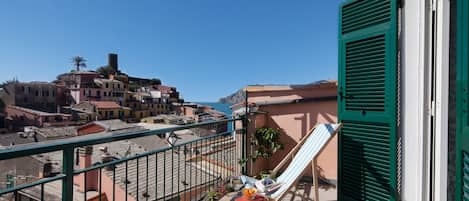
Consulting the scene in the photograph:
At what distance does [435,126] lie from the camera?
1709mm

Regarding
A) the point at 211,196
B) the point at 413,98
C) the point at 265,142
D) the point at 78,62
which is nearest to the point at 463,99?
the point at 413,98

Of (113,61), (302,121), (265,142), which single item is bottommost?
(265,142)

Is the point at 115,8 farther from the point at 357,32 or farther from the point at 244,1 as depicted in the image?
the point at 357,32

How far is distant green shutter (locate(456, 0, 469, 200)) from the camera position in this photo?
1055 millimetres

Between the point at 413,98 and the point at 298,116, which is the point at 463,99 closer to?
the point at 413,98

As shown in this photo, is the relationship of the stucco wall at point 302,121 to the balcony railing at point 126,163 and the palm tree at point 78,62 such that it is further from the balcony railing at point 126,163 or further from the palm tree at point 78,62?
the palm tree at point 78,62

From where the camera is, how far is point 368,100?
221 cm

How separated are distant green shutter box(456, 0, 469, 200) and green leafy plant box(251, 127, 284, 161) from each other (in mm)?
2560

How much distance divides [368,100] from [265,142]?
1.83 m

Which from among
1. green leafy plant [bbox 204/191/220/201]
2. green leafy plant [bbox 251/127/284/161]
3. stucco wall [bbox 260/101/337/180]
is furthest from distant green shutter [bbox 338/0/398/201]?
green leafy plant [bbox 204/191/220/201]

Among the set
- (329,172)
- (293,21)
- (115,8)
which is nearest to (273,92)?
(329,172)

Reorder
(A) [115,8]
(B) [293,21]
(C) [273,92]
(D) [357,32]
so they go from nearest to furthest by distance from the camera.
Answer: (D) [357,32], (C) [273,92], (B) [293,21], (A) [115,8]

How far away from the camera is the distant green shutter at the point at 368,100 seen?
2025 millimetres

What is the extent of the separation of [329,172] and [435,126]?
2050 mm
